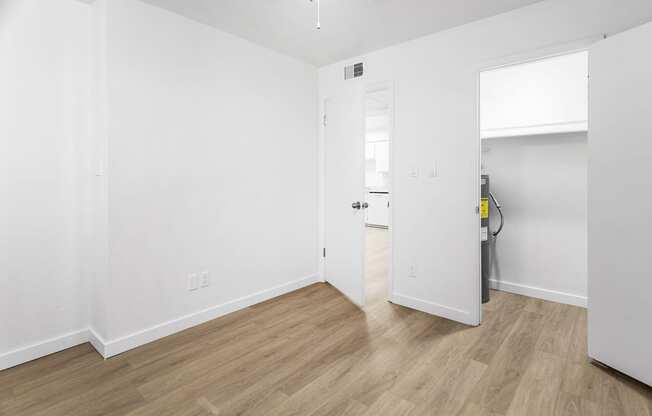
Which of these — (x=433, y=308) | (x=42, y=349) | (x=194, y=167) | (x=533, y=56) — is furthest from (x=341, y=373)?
(x=533, y=56)

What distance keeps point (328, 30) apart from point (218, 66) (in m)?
0.99

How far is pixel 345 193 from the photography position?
3377 millimetres

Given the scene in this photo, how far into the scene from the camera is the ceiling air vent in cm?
337

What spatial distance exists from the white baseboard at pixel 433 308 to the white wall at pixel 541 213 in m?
1.07

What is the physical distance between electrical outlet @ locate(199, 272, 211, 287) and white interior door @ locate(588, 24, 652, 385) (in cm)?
282

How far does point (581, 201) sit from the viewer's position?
10.1 ft

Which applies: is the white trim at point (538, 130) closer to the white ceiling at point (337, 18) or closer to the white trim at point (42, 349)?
the white ceiling at point (337, 18)

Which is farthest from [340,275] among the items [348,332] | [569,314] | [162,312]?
[569,314]

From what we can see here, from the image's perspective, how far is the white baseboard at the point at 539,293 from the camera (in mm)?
3101

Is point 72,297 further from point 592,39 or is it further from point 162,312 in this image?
point 592,39

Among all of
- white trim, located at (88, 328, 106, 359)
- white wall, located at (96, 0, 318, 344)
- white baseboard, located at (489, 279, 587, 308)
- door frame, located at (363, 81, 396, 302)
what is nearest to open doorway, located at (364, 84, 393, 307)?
door frame, located at (363, 81, 396, 302)

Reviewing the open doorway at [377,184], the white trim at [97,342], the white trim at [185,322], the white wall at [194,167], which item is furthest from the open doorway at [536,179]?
the white trim at [97,342]

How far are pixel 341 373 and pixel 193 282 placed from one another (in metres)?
1.44

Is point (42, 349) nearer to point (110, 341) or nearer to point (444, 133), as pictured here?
point (110, 341)
